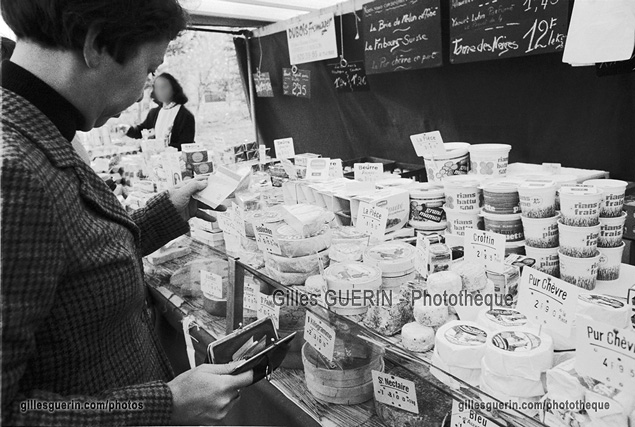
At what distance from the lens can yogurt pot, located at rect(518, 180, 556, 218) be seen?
4.99 ft

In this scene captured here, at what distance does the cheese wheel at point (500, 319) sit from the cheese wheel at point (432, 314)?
0.09m

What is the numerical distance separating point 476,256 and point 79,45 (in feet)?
3.89

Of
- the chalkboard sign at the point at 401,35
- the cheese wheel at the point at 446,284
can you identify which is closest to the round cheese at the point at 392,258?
the cheese wheel at the point at 446,284

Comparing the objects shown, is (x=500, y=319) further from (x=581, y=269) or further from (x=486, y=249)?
(x=581, y=269)

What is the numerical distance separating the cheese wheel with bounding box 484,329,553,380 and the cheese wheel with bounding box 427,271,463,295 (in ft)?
0.80

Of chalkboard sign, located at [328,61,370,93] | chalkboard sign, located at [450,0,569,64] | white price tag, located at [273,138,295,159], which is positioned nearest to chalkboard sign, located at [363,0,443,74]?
chalkboard sign, located at [450,0,569,64]

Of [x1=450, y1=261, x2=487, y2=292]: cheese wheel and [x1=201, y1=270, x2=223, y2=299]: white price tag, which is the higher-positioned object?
[x1=450, y1=261, x2=487, y2=292]: cheese wheel

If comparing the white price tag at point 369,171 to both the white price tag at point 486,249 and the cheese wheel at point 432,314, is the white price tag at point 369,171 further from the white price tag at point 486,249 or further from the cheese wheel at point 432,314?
the cheese wheel at point 432,314

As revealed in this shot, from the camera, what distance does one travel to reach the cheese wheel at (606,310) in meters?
0.99

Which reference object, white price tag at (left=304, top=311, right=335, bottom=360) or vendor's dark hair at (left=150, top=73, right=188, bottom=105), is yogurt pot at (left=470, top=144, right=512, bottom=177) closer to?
white price tag at (left=304, top=311, right=335, bottom=360)

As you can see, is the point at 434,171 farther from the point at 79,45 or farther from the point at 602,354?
the point at 79,45

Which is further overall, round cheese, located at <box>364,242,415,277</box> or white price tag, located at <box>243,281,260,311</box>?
white price tag, located at <box>243,281,260,311</box>

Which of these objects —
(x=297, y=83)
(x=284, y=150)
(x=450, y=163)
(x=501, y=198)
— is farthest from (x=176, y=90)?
(x=501, y=198)

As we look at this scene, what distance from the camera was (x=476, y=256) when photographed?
1.46 m
